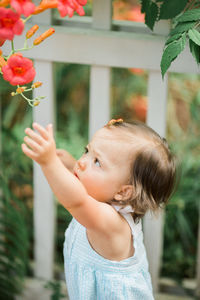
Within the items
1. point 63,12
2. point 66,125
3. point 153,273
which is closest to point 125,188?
point 63,12

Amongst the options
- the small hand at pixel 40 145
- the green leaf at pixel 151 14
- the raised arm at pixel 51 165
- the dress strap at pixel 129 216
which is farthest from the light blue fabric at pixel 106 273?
the green leaf at pixel 151 14

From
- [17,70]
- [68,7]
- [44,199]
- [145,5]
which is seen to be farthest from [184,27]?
[44,199]

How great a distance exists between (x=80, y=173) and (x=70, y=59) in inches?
17.0

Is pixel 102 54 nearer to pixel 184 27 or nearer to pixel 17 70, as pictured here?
pixel 184 27

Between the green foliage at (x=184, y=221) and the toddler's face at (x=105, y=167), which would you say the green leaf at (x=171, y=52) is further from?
the green foliage at (x=184, y=221)

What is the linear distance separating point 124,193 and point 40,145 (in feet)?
1.07

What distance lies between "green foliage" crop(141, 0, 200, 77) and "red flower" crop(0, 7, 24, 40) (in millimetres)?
355

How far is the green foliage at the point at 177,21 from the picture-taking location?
1.03 m

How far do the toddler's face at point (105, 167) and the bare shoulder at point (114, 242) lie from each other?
85 millimetres

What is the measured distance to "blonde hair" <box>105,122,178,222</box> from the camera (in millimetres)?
1082

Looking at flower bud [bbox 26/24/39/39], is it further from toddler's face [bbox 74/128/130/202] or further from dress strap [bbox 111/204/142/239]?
dress strap [bbox 111/204/142/239]

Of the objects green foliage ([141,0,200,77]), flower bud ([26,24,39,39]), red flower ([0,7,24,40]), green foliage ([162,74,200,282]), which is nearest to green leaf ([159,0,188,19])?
green foliage ([141,0,200,77])

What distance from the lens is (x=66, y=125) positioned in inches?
96.8

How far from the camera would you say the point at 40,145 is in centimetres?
86
